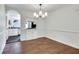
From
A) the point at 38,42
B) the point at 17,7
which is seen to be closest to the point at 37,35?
the point at 38,42

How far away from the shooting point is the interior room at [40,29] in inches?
59.6

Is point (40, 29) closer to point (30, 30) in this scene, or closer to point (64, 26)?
point (30, 30)

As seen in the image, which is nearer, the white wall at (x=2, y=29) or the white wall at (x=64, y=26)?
the white wall at (x=2, y=29)

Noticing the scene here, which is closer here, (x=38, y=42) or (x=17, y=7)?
(x=17, y=7)

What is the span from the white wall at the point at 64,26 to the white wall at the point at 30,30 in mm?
117

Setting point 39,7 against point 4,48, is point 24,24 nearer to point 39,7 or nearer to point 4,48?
point 39,7

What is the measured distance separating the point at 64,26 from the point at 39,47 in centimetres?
60

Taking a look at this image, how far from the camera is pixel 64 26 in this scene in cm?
163

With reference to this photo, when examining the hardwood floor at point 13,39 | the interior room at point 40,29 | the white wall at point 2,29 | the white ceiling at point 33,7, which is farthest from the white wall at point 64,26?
the white wall at point 2,29

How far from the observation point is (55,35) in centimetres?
165

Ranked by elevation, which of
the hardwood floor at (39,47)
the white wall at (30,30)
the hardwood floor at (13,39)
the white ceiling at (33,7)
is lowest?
the hardwood floor at (39,47)

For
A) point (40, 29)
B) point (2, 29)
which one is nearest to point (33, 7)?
point (40, 29)

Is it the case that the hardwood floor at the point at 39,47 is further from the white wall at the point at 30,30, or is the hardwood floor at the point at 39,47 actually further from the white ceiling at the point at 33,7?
the white ceiling at the point at 33,7

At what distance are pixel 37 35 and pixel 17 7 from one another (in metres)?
0.61
